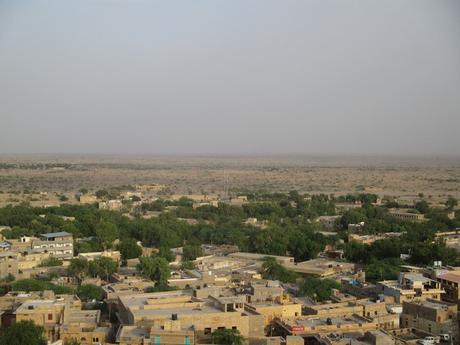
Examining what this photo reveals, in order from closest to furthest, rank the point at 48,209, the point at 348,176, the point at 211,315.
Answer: the point at 211,315 < the point at 48,209 < the point at 348,176

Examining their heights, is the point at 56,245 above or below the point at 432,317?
below

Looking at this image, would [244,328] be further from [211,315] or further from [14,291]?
[14,291]

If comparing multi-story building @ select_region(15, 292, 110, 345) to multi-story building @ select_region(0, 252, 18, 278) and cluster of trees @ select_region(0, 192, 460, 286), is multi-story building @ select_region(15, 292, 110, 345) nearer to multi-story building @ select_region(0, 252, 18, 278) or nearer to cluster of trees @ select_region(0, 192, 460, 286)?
cluster of trees @ select_region(0, 192, 460, 286)

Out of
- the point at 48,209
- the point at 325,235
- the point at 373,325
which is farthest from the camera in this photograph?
the point at 48,209

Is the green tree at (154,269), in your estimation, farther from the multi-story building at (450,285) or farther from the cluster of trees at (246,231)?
the multi-story building at (450,285)

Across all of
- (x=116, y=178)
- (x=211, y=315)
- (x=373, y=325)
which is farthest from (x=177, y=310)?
(x=116, y=178)

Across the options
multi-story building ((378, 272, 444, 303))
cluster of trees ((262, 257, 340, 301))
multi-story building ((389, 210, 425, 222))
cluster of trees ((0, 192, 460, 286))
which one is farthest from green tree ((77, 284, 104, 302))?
multi-story building ((389, 210, 425, 222))

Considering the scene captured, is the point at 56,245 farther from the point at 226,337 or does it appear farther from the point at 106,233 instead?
the point at 226,337

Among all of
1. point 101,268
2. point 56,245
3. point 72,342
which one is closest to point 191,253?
point 101,268
